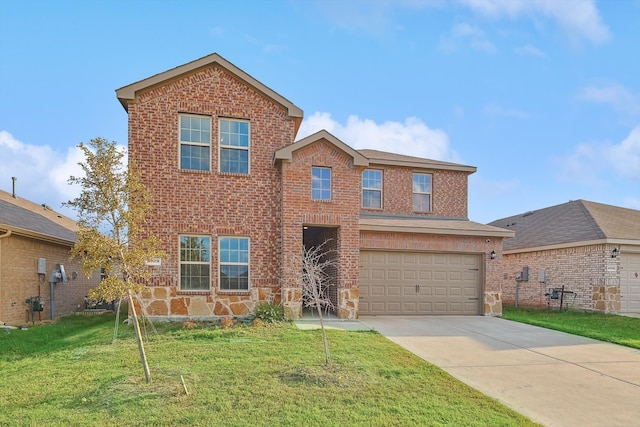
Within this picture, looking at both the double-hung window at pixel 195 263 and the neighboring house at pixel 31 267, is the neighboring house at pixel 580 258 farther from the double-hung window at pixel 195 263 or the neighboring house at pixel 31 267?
the neighboring house at pixel 31 267

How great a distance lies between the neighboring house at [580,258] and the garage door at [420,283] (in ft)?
18.4

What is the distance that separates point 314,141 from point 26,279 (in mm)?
10273

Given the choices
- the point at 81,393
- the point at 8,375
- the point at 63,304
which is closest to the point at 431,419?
the point at 81,393

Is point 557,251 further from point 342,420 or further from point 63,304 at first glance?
point 63,304

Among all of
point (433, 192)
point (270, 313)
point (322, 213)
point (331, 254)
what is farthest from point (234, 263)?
point (433, 192)

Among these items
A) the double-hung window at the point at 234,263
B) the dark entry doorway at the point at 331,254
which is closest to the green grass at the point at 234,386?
the double-hung window at the point at 234,263

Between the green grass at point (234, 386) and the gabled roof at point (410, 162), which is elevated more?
the gabled roof at point (410, 162)

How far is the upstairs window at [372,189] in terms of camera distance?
1523cm

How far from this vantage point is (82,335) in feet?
31.4

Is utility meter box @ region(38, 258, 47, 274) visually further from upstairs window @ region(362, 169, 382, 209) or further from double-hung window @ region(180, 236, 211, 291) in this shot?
upstairs window @ region(362, 169, 382, 209)

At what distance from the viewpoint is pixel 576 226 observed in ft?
55.7

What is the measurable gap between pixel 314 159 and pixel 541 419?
860cm

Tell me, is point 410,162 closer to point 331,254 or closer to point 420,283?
point 420,283

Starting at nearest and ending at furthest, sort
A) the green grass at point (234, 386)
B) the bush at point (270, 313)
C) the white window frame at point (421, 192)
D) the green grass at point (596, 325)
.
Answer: the green grass at point (234, 386)
the green grass at point (596, 325)
the bush at point (270, 313)
the white window frame at point (421, 192)
